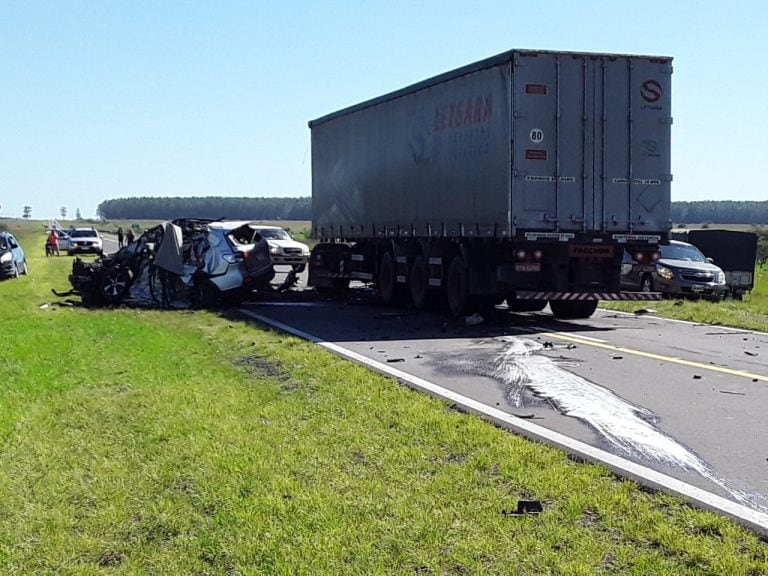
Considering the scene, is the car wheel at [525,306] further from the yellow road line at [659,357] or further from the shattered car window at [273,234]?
the shattered car window at [273,234]

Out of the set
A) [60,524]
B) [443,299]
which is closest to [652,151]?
[443,299]

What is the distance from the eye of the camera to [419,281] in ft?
69.1

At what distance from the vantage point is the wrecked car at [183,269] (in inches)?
851

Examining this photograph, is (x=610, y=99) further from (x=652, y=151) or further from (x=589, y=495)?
(x=589, y=495)

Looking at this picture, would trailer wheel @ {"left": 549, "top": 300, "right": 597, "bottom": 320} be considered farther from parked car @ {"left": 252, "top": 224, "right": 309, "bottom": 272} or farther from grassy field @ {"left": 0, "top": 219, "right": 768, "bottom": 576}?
parked car @ {"left": 252, "top": 224, "right": 309, "bottom": 272}

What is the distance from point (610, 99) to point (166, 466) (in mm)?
12285

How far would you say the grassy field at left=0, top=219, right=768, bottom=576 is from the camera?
5.26 metres

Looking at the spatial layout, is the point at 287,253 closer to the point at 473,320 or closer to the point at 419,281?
the point at 419,281

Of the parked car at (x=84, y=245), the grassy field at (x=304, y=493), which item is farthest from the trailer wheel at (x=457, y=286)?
the parked car at (x=84, y=245)

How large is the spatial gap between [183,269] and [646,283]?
31.6ft

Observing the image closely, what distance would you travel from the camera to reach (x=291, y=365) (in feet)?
40.4

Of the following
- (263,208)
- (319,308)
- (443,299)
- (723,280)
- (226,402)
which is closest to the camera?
(226,402)

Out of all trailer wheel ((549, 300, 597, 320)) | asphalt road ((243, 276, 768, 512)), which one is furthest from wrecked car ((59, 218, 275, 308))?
trailer wheel ((549, 300, 597, 320))

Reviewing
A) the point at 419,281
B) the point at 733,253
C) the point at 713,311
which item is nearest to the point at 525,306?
the point at 419,281
